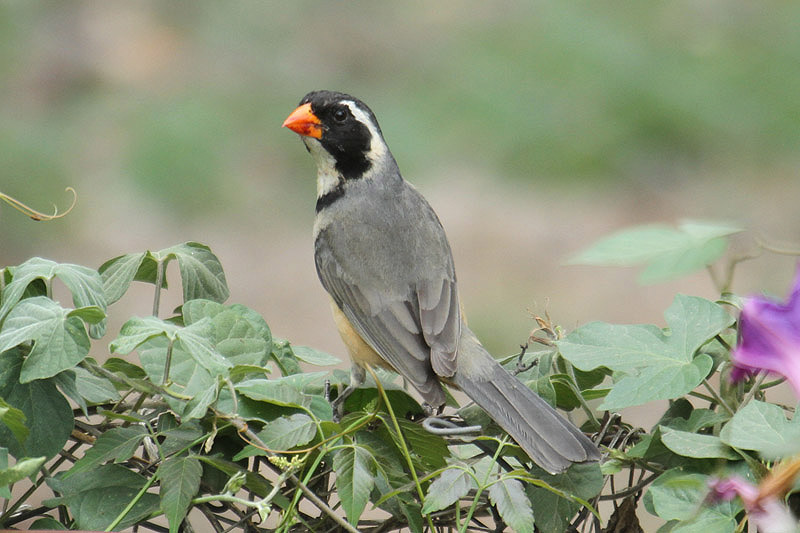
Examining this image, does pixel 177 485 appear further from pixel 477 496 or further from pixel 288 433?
pixel 477 496

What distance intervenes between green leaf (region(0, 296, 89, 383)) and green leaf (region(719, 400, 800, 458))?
1.00 m

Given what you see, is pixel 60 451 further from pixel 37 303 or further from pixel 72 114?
pixel 72 114

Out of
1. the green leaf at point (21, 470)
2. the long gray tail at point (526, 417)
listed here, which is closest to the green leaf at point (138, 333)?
the green leaf at point (21, 470)

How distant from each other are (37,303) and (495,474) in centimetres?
81

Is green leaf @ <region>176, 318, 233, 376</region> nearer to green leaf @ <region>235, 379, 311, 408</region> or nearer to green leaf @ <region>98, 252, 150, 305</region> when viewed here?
green leaf @ <region>235, 379, 311, 408</region>

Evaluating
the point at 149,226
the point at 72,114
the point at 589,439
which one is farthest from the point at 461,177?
the point at 589,439

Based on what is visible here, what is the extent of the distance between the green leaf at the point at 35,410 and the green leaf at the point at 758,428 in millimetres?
1043

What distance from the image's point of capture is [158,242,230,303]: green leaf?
2297mm

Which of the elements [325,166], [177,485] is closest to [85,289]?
[177,485]

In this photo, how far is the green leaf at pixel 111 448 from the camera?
1876 mm

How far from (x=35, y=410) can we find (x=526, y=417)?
2.97ft

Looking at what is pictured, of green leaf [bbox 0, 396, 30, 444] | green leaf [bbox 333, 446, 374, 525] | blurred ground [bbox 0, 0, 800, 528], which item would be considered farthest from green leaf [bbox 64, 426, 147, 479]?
blurred ground [bbox 0, 0, 800, 528]

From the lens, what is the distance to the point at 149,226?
696cm

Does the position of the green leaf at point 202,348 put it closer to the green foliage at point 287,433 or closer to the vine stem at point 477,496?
the green foliage at point 287,433
